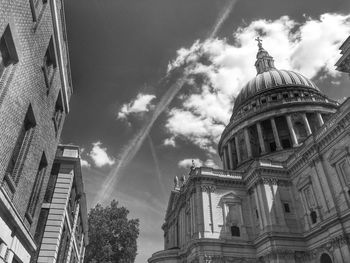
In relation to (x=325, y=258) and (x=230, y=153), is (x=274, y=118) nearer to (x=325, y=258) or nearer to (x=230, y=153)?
(x=230, y=153)

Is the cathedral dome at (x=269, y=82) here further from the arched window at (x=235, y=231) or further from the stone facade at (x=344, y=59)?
the stone facade at (x=344, y=59)

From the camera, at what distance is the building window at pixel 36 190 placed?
13229 mm

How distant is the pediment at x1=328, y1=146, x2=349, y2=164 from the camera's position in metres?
27.5

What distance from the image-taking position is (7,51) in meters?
9.28

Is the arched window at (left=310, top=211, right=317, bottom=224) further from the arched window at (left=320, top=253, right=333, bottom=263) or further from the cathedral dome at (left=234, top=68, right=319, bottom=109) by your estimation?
the cathedral dome at (left=234, top=68, right=319, bottom=109)

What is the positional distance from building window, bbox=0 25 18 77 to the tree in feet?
117

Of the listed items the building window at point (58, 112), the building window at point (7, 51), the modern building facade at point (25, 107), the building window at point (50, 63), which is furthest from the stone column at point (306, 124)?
the building window at point (7, 51)

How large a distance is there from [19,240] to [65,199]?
7641 mm

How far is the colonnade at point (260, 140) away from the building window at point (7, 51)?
41.9 m

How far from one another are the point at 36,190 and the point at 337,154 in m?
26.0

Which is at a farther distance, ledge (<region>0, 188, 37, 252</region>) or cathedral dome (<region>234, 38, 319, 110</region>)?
cathedral dome (<region>234, 38, 319, 110</region>)

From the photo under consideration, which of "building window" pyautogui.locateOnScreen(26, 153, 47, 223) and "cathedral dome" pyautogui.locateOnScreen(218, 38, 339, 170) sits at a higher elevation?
"cathedral dome" pyautogui.locateOnScreen(218, 38, 339, 170)

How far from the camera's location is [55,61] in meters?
14.6

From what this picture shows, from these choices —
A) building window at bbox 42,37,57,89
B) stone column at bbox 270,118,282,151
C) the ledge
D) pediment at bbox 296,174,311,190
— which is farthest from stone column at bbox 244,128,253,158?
the ledge
